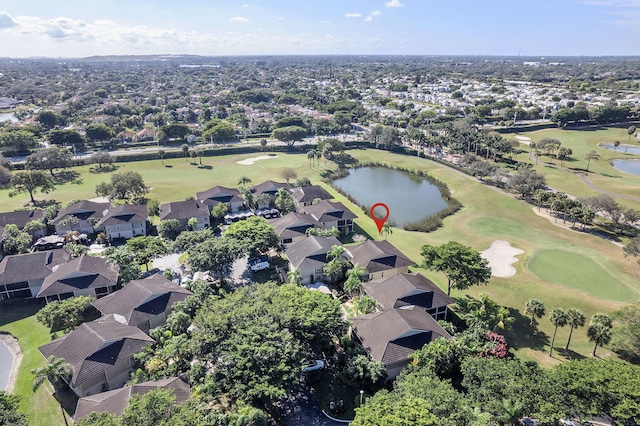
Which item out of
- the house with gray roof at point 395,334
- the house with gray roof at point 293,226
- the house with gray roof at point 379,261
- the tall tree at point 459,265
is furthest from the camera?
the house with gray roof at point 293,226

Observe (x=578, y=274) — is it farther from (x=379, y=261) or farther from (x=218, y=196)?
(x=218, y=196)

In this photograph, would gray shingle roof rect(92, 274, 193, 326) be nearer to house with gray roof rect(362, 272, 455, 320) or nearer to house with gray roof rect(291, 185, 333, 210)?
house with gray roof rect(362, 272, 455, 320)

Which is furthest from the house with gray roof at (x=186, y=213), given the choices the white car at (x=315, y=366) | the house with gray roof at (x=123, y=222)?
the white car at (x=315, y=366)

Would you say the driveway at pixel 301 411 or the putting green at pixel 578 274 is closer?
the driveway at pixel 301 411

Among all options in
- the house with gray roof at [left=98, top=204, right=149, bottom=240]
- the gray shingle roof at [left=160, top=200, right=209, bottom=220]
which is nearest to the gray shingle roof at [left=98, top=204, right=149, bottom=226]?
the house with gray roof at [left=98, top=204, right=149, bottom=240]

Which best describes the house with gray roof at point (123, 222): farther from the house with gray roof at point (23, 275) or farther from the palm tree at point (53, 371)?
the palm tree at point (53, 371)

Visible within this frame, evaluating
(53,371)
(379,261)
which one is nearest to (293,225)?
(379,261)
